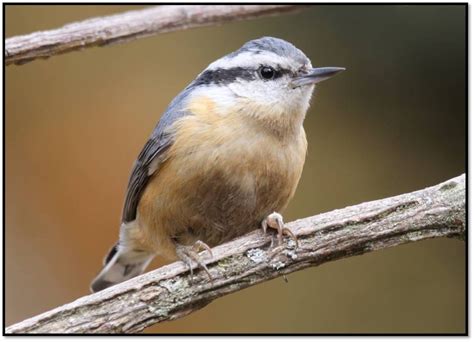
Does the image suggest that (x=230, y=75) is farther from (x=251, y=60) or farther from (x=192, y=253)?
(x=192, y=253)

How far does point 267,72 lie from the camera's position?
2.81m

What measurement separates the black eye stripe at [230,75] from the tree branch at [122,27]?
383 mm

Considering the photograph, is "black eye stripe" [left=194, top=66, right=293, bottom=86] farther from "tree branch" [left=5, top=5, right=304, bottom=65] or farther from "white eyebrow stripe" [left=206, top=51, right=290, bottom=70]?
"tree branch" [left=5, top=5, right=304, bottom=65]

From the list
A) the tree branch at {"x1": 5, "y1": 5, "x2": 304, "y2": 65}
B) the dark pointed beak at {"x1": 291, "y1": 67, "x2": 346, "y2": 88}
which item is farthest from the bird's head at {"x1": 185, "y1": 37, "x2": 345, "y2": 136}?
the tree branch at {"x1": 5, "y1": 5, "x2": 304, "y2": 65}

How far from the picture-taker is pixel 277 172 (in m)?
2.82

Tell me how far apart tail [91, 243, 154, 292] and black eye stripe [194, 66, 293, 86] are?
35.8 inches

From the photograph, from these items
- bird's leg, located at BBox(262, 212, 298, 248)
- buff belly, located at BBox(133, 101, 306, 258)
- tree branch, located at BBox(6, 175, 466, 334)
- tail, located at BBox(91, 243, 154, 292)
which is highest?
buff belly, located at BBox(133, 101, 306, 258)

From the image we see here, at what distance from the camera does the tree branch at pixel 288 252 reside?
2.54 metres

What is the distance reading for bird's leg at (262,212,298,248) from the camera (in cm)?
269

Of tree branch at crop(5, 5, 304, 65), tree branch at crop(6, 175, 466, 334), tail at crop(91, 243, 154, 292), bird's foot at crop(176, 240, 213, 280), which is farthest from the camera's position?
tail at crop(91, 243, 154, 292)

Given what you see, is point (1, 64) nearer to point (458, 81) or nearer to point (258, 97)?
point (258, 97)

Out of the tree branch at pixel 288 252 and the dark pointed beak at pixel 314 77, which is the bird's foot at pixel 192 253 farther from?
the dark pointed beak at pixel 314 77

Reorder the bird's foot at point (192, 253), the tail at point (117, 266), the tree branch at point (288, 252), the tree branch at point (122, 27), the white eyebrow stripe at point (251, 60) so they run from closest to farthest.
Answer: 1. the tree branch at point (288, 252)
2. the bird's foot at point (192, 253)
3. the white eyebrow stripe at point (251, 60)
4. the tree branch at point (122, 27)
5. the tail at point (117, 266)

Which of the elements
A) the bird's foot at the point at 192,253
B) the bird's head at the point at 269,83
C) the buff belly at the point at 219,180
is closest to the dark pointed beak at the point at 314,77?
the bird's head at the point at 269,83
